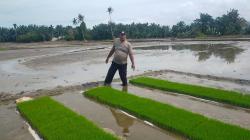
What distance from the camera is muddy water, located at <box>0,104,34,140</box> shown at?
5.88m

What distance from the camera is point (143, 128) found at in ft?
19.6

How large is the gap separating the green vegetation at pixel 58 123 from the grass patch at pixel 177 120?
121 centimetres

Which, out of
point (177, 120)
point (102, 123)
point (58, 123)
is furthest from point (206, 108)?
point (58, 123)

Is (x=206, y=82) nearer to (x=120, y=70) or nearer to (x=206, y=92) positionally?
(x=206, y=92)

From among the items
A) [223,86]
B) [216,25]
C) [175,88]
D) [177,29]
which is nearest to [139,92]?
[175,88]

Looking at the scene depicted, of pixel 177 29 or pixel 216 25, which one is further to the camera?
pixel 177 29

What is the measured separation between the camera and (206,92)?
8445 mm

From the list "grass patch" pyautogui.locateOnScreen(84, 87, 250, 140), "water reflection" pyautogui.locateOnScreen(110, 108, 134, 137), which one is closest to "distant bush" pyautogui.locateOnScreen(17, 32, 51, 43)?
"grass patch" pyautogui.locateOnScreen(84, 87, 250, 140)

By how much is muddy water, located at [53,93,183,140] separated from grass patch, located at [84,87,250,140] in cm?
19

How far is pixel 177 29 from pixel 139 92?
194 feet

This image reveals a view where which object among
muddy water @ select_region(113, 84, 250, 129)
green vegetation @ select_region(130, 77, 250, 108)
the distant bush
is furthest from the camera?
the distant bush

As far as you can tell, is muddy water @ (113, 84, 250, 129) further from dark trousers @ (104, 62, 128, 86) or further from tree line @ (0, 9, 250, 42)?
tree line @ (0, 9, 250, 42)

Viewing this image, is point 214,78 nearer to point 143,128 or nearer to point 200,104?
point 200,104

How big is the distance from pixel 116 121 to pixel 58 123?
1268 millimetres
